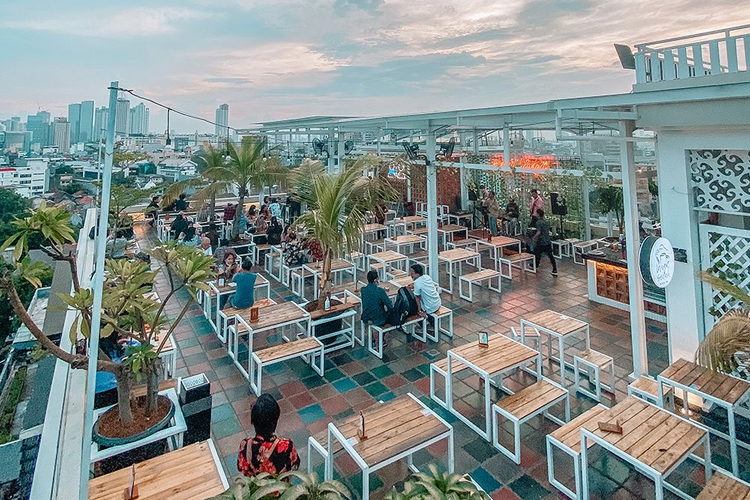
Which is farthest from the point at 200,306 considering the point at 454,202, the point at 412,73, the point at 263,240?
the point at 412,73

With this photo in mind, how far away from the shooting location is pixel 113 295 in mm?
3166

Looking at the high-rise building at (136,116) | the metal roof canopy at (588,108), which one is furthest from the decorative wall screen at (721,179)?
the high-rise building at (136,116)

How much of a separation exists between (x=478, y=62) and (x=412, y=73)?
16.1ft

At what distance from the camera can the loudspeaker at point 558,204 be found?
1066 cm

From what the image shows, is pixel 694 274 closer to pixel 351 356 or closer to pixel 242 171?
pixel 351 356

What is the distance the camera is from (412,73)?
58.6 feet

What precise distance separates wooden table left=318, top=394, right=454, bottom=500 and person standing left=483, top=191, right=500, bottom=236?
907cm

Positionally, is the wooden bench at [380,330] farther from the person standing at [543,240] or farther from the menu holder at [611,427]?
the person standing at [543,240]

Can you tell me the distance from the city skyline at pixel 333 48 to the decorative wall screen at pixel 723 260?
2.08m

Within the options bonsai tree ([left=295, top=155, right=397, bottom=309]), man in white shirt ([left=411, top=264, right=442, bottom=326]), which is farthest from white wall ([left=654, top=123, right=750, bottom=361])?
bonsai tree ([left=295, top=155, right=397, bottom=309])

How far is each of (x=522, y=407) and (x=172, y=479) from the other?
2.88 m

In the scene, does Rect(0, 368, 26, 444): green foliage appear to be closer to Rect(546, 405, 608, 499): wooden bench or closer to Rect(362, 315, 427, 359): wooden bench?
Rect(362, 315, 427, 359): wooden bench

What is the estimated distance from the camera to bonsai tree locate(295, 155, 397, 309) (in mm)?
5922

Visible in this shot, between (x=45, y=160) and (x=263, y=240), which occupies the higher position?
(x=45, y=160)
